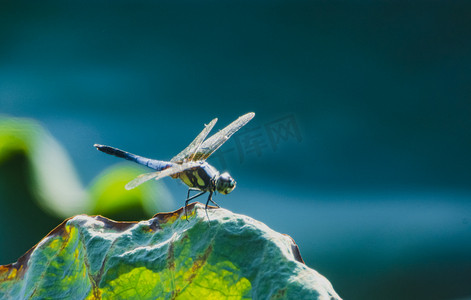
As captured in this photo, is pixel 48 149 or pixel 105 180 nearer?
pixel 105 180

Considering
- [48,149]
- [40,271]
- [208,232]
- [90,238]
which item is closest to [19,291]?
[40,271]

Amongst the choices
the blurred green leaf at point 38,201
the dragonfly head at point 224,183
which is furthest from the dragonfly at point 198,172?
the blurred green leaf at point 38,201

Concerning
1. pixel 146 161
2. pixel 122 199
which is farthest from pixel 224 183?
pixel 122 199

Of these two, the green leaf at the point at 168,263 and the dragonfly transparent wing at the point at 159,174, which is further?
the dragonfly transparent wing at the point at 159,174

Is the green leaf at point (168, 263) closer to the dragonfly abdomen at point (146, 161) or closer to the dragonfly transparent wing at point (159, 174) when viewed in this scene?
the dragonfly transparent wing at point (159, 174)

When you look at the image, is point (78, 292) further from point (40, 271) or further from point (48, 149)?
point (48, 149)

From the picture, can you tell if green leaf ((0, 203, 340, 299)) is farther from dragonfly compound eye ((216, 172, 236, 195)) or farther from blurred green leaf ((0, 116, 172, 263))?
blurred green leaf ((0, 116, 172, 263))

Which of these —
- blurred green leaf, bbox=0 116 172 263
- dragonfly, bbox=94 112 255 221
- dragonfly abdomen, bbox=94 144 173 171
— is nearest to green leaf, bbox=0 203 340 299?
dragonfly, bbox=94 112 255 221

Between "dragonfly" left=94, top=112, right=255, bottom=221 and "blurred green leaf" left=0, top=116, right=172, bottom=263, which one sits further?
"blurred green leaf" left=0, top=116, right=172, bottom=263

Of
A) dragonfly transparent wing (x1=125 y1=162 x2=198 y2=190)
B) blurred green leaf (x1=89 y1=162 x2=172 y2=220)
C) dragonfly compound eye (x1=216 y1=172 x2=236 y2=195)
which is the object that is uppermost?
dragonfly transparent wing (x1=125 y1=162 x2=198 y2=190)
